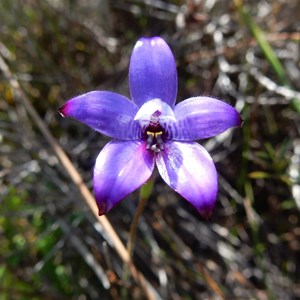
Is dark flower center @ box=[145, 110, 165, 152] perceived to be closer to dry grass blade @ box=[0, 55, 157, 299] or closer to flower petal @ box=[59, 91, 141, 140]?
flower petal @ box=[59, 91, 141, 140]

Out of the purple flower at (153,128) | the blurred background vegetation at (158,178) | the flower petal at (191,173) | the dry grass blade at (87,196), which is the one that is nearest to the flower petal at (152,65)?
the purple flower at (153,128)

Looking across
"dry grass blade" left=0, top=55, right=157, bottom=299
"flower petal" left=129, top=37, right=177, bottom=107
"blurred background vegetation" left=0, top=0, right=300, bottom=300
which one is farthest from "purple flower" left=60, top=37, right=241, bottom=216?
"blurred background vegetation" left=0, top=0, right=300, bottom=300

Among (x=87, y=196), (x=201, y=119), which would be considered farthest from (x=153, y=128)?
(x=87, y=196)

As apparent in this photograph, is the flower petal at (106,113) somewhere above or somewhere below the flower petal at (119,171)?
above

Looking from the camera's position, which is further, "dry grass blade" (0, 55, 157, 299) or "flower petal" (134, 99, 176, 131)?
"dry grass blade" (0, 55, 157, 299)

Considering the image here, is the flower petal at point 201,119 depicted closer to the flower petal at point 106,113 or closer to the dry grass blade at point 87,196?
the flower petal at point 106,113

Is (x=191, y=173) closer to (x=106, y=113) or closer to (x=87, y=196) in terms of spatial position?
(x=106, y=113)

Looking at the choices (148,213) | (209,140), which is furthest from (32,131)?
(209,140)

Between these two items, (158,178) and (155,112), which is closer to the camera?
(155,112)

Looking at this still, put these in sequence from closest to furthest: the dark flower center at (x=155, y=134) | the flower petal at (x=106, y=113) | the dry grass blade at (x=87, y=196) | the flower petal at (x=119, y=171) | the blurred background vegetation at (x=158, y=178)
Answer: the flower petal at (x=119, y=171), the flower petal at (x=106, y=113), the dark flower center at (x=155, y=134), the dry grass blade at (x=87, y=196), the blurred background vegetation at (x=158, y=178)
